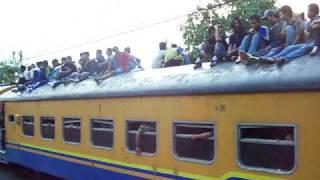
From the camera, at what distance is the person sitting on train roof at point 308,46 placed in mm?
5938

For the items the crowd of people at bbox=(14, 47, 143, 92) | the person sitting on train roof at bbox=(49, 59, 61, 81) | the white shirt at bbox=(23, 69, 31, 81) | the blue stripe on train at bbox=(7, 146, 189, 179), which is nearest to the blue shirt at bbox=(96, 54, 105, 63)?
the crowd of people at bbox=(14, 47, 143, 92)

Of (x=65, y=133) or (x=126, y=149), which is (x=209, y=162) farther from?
(x=65, y=133)

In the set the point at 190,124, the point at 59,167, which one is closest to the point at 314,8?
the point at 190,124

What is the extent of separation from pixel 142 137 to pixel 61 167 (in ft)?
11.5

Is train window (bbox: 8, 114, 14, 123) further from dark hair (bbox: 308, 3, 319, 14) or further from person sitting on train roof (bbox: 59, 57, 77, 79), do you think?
dark hair (bbox: 308, 3, 319, 14)

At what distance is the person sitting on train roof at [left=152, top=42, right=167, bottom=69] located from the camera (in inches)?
424

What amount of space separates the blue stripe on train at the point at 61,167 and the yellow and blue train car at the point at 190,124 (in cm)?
2

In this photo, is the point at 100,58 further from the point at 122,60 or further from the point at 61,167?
the point at 61,167

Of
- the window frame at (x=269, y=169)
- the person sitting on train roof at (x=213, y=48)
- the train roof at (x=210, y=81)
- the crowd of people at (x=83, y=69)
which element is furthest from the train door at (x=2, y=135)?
the window frame at (x=269, y=169)

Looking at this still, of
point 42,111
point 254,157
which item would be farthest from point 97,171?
point 254,157

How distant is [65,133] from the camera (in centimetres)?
1087

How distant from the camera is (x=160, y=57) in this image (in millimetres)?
10781

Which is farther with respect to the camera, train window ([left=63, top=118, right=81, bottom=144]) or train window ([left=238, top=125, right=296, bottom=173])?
train window ([left=63, top=118, right=81, bottom=144])

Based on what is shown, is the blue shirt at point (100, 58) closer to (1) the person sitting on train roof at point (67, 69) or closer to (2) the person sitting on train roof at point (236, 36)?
(1) the person sitting on train roof at point (67, 69)
